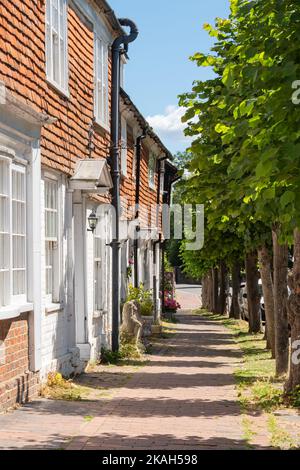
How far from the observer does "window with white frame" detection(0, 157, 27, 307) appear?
392 inches

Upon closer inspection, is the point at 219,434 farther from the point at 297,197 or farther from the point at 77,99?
the point at 77,99

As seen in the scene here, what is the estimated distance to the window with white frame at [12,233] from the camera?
995 centimetres

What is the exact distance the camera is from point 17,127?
10.4m

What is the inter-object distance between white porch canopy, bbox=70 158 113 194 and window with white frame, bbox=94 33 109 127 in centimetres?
212

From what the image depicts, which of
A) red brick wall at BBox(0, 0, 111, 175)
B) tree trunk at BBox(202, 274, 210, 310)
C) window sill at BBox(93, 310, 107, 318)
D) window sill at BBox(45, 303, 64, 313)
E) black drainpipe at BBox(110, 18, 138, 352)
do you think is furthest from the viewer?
tree trunk at BBox(202, 274, 210, 310)

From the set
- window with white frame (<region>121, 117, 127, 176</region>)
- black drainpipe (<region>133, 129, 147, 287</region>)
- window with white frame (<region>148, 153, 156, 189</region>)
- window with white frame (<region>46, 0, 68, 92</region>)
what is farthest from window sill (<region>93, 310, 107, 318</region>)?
window with white frame (<region>148, 153, 156, 189</region>)

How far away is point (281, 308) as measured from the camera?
14.5 meters

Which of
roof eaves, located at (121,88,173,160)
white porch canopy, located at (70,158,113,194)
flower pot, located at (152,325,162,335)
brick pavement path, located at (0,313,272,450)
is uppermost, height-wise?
roof eaves, located at (121,88,173,160)

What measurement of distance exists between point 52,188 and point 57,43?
2.37m

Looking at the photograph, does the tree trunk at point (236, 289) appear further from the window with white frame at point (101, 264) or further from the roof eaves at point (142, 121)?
the window with white frame at point (101, 264)

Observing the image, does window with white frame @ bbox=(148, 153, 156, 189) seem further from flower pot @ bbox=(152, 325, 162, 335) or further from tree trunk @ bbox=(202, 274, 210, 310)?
tree trunk @ bbox=(202, 274, 210, 310)

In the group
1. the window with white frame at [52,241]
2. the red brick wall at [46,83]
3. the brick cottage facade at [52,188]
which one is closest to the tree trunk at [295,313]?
the brick cottage facade at [52,188]

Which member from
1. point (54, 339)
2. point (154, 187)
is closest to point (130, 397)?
point (54, 339)

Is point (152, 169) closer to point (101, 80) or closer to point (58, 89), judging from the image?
point (101, 80)
